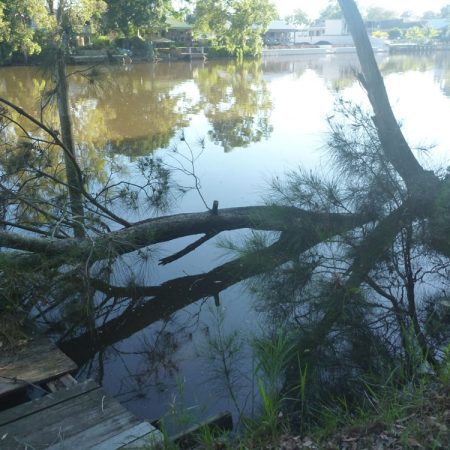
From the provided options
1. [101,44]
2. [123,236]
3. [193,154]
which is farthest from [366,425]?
[101,44]

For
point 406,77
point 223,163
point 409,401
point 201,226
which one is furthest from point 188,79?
point 409,401

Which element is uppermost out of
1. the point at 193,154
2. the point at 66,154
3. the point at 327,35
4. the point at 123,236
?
the point at 327,35

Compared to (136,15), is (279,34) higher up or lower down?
higher up

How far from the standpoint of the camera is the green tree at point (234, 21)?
34500 millimetres

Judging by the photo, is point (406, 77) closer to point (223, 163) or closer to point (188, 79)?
point (188, 79)

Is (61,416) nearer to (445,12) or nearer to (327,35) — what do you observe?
(327,35)

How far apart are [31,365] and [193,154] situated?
22.0 ft

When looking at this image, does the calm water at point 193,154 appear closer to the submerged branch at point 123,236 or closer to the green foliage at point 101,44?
the submerged branch at point 123,236

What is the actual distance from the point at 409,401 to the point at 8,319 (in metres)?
2.35

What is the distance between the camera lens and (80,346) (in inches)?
150

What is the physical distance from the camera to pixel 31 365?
3.03 m

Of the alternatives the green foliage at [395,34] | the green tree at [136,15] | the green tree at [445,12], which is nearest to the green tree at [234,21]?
the green tree at [136,15]

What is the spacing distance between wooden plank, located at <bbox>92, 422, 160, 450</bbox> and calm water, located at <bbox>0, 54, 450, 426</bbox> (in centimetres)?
24

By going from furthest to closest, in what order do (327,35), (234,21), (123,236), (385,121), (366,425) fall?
(327,35)
(234,21)
(385,121)
(123,236)
(366,425)
